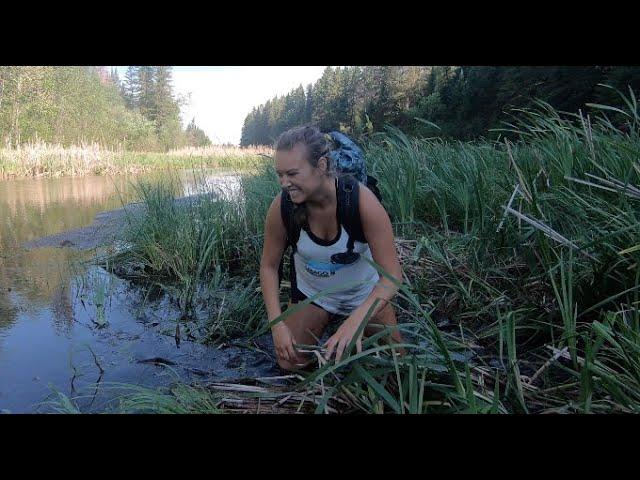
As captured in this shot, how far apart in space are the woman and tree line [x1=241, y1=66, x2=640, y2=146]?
34 cm

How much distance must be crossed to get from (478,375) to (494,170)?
2.29 meters

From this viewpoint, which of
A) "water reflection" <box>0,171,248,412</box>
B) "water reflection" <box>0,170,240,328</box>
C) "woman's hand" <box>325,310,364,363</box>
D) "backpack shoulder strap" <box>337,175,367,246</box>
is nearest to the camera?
"woman's hand" <box>325,310,364,363</box>

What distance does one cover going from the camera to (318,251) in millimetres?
2270

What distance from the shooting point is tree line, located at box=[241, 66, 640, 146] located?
1195 centimetres

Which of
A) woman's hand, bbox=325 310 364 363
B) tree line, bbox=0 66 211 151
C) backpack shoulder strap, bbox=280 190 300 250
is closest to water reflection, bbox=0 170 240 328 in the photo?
backpack shoulder strap, bbox=280 190 300 250

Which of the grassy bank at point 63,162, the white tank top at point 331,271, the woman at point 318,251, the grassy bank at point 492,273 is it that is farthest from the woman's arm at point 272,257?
the grassy bank at point 63,162

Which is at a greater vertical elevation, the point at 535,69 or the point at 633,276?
the point at 535,69

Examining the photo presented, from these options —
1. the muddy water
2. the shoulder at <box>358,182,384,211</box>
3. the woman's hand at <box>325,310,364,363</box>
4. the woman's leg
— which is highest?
the shoulder at <box>358,182,384,211</box>

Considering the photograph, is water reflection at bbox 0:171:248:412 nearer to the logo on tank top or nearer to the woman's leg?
the woman's leg

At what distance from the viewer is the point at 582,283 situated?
2152 mm

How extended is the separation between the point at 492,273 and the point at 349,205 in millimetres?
1301

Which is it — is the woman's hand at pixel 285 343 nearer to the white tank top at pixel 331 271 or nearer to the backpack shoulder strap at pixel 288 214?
the white tank top at pixel 331 271

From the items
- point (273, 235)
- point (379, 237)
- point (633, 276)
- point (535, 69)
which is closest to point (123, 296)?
point (273, 235)
